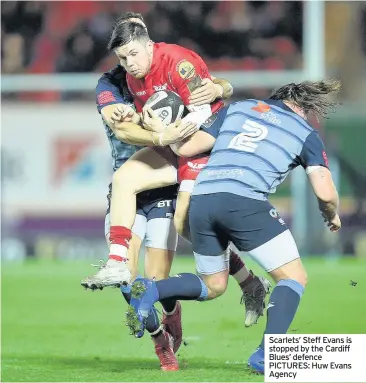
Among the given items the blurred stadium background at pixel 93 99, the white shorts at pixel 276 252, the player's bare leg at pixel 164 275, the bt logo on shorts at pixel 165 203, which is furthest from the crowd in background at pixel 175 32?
the white shorts at pixel 276 252

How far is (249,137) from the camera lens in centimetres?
695

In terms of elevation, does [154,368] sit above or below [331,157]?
below

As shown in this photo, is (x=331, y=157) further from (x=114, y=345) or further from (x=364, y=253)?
(x=114, y=345)

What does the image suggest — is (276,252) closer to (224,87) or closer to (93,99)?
(224,87)

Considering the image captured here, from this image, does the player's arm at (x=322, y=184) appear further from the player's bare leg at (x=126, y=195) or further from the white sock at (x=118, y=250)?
the white sock at (x=118, y=250)

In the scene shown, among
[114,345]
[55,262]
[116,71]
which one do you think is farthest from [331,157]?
[116,71]

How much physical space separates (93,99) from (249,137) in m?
12.5

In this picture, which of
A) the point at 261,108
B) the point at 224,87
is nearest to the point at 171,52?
the point at 224,87

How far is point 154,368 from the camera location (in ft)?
25.9

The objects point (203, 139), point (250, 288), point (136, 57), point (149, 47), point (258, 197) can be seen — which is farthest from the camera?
point (250, 288)

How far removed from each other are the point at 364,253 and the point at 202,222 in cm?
1118

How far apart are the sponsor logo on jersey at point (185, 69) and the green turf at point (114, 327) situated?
2032 mm

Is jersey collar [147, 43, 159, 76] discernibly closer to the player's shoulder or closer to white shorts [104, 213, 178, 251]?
the player's shoulder

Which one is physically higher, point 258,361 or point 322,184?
point 322,184
